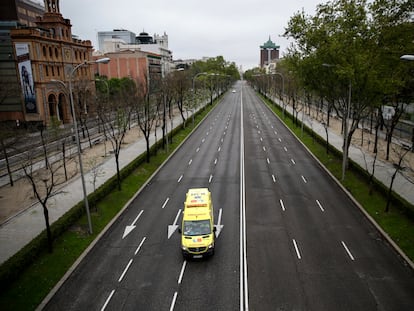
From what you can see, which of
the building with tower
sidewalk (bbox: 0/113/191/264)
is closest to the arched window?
the building with tower

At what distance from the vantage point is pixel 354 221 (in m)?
22.8

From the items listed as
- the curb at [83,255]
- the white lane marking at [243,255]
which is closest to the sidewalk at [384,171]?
the white lane marking at [243,255]

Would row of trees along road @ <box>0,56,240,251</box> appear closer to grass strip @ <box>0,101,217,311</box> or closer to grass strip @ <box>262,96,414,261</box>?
grass strip @ <box>0,101,217,311</box>

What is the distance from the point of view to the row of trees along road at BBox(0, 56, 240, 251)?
96.7ft

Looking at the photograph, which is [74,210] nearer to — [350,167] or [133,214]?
[133,214]

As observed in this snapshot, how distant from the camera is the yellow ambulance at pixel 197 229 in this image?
17984 mm

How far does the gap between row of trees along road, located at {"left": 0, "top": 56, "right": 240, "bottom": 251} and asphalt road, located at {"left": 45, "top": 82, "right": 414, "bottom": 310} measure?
4.62 meters

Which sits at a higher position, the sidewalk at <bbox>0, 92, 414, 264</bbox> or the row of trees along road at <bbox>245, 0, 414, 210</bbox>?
the row of trees along road at <bbox>245, 0, 414, 210</bbox>

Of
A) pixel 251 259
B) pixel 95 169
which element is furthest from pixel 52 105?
pixel 251 259

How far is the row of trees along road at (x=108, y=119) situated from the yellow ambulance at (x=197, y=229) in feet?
24.9

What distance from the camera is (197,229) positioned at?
18812 millimetres

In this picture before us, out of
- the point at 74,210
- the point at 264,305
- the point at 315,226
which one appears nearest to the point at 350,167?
the point at 315,226

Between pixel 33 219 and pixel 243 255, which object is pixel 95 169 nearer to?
pixel 33 219

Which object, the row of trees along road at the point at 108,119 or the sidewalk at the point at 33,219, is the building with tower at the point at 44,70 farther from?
the sidewalk at the point at 33,219
